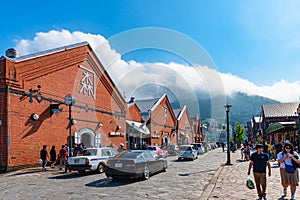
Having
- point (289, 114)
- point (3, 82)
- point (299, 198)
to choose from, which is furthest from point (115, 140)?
point (289, 114)

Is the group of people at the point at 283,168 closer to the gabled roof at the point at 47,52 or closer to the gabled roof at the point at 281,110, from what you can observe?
the gabled roof at the point at 47,52

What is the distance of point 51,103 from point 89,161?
Result: 6.70 m

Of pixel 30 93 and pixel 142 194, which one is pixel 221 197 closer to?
pixel 142 194

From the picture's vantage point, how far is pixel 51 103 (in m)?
19.8

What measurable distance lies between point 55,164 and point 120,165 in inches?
360

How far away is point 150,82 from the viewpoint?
20.7 metres

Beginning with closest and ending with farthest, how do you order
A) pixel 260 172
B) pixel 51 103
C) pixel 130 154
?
pixel 260 172, pixel 130 154, pixel 51 103

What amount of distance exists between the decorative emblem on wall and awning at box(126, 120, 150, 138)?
347 inches

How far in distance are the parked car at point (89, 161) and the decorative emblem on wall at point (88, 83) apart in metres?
8.66

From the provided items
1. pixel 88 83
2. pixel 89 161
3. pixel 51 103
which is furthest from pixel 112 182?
pixel 88 83

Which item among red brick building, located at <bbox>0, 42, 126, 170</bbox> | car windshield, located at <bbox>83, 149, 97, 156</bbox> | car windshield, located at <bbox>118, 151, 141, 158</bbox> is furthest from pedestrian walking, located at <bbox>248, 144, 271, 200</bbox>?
red brick building, located at <bbox>0, 42, 126, 170</bbox>

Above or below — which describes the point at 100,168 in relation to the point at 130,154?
below

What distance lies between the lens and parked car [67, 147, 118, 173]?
15.1 metres

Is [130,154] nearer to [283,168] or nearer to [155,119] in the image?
[283,168]
